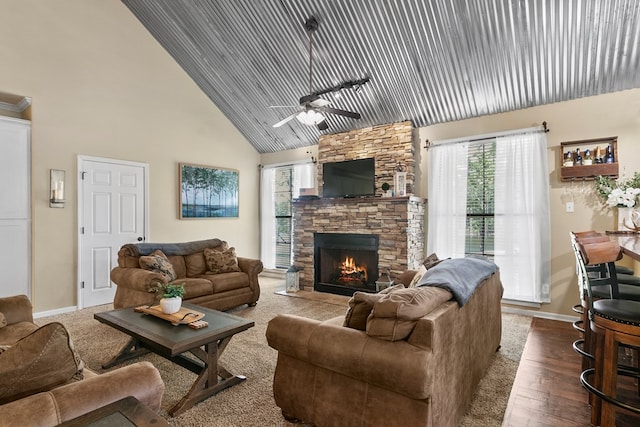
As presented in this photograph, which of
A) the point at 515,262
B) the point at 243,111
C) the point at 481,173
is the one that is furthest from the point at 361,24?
the point at 515,262

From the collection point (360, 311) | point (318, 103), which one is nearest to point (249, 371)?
point (360, 311)

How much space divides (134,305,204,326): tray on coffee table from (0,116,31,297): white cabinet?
2606 mm

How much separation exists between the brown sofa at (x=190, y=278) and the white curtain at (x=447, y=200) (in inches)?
111

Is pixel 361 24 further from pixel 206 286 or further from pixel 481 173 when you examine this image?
pixel 206 286

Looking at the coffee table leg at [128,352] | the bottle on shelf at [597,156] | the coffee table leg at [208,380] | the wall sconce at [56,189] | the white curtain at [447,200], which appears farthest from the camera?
the white curtain at [447,200]

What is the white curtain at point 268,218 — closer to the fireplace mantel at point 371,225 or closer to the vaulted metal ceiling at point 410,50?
the fireplace mantel at point 371,225

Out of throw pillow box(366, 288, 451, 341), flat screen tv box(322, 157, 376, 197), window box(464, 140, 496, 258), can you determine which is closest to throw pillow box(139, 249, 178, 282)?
flat screen tv box(322, 157, 376, 197)

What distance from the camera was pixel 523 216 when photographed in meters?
4.48

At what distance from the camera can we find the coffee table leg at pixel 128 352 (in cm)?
284

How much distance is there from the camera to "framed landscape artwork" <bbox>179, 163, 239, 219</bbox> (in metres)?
6.07

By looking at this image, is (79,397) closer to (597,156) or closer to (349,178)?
(349,178)

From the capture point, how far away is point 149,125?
5598 millimetres

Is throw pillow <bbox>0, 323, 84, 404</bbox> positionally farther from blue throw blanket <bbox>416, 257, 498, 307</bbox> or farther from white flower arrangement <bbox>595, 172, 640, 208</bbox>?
white flower arrangement <bbox>595, 172, 640, 208</bbox>

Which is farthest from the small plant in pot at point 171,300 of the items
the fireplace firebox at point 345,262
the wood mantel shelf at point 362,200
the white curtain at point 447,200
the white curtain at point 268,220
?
the white curtain at point 268,220
